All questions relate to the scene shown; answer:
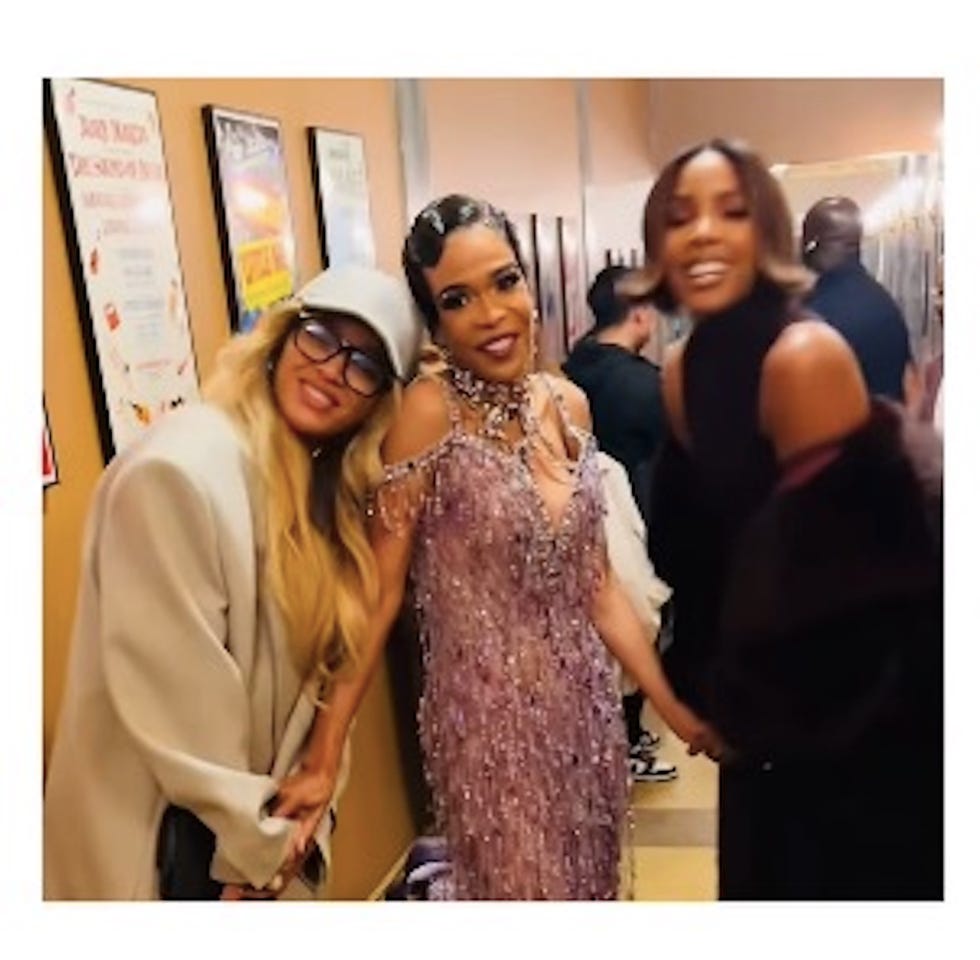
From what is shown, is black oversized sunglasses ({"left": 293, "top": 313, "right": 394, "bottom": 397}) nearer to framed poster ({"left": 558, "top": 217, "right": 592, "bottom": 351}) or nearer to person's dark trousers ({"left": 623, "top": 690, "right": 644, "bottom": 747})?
framed poster ({"left": 558, "top": 217, "right": 592, "bottom": 351})

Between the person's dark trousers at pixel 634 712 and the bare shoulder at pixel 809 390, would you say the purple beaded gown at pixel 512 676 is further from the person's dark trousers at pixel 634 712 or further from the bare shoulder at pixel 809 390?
the bare shoulder at pixel 809 390

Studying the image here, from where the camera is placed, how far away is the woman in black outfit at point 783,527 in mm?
1277

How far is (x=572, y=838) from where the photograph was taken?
1.35 metres

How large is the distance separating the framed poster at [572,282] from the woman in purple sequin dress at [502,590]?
0.13 ft

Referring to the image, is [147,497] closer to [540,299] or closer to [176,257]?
[176,257]

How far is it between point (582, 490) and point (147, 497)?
0.41 m

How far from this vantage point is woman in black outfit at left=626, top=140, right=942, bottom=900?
1277 mm

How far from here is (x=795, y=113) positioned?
1281 mm

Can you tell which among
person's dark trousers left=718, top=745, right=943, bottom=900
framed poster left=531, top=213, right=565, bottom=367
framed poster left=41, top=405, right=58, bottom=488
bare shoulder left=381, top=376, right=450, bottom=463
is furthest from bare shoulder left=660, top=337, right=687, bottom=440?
framed poster left=41, top=405, right=58, bottom=488

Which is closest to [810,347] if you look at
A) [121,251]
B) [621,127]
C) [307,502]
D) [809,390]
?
[809,390]

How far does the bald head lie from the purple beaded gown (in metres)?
0.28

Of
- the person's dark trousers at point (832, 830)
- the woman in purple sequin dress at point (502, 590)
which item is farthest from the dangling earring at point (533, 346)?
the person's dark trousers at point (832, 830)

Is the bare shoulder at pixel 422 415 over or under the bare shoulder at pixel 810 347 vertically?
under
